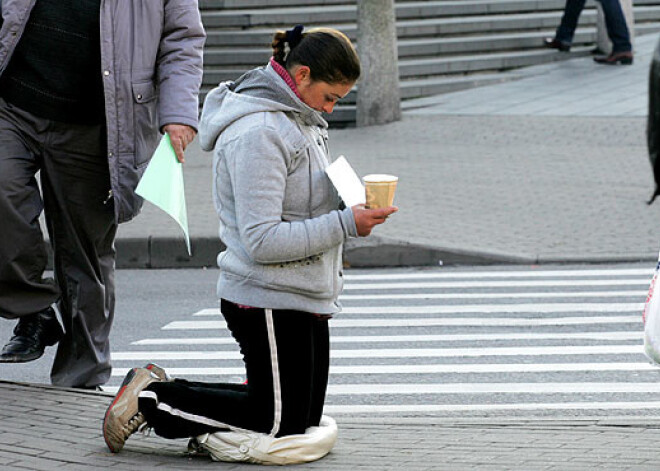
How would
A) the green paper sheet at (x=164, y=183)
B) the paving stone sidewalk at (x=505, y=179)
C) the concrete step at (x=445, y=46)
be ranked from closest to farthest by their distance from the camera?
the green paper sheet at (x=164, y=183) < the paving stone sidewalk at (x=505, y=179) < the concrete step at (x=445, y=46)

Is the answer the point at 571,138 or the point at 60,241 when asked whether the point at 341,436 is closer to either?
the point at 60,241

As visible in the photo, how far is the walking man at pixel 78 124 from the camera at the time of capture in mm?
4957

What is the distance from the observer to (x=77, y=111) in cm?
503

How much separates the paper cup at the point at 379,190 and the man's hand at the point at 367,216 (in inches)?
1.0

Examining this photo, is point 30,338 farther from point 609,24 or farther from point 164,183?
point 609,24

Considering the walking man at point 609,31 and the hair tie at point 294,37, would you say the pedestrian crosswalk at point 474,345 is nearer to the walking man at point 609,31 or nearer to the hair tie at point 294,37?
the hair tie at point 294,37

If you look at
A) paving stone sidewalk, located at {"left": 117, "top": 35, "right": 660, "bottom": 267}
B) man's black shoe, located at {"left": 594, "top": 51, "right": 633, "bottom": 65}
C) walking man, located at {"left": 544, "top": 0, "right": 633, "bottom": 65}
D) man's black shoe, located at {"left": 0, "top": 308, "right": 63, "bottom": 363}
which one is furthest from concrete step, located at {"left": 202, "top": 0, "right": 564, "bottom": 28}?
man's black shoe, located at {"left": 0, "top": 308, "right": 63, "bottom": 363}

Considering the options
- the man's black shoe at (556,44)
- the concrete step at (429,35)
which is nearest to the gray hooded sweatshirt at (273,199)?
the concrete step at (429,35)

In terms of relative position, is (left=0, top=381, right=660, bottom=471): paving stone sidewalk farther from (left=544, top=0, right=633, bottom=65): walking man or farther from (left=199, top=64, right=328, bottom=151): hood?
(left=544, top=0, right=633, bottom=65): walking man

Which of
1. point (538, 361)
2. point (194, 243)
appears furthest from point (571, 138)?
point (538, 361)

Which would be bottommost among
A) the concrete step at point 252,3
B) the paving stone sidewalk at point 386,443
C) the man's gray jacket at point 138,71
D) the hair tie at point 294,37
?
the concrete step at point 252,3

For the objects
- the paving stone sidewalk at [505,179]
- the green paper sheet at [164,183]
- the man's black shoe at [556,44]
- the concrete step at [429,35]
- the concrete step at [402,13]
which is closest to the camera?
the green paper sheet at [164,183]

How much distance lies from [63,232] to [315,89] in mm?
1338

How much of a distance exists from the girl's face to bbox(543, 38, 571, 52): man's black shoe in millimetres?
13767
